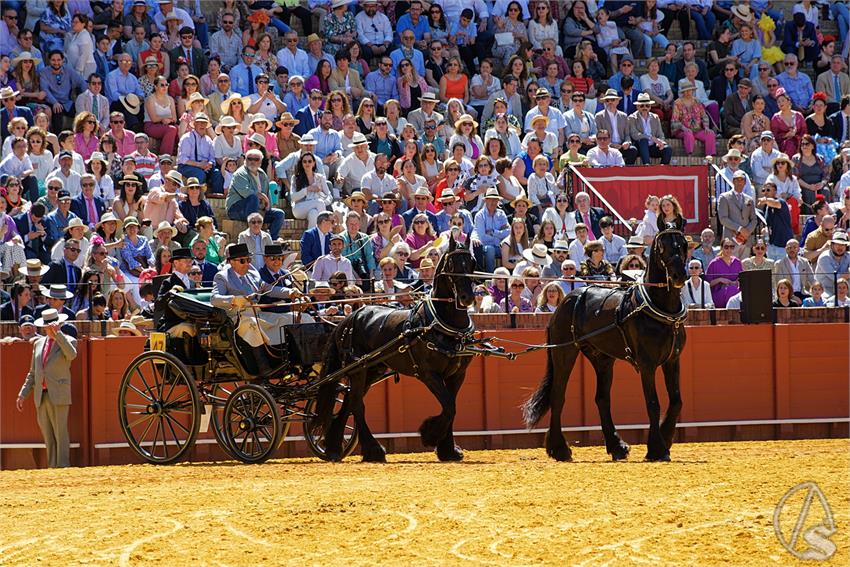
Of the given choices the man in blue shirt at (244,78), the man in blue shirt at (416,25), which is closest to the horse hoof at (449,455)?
the man in blue shirt at (244,78)

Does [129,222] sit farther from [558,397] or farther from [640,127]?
[640,127]

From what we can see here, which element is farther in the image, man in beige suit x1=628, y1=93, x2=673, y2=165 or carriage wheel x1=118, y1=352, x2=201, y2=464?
man in beige suit x1=628, y1=93, x2=673, y2=165

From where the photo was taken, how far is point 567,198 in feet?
64.4

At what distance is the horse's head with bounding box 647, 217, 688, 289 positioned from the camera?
12.7 m

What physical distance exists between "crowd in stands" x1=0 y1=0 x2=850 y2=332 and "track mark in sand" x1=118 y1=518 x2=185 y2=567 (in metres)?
5.10

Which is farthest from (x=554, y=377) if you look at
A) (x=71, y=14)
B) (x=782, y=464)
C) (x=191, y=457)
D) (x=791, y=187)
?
(x=71, y=14)

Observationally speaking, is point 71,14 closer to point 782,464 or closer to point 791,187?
point 791,187

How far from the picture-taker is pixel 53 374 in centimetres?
1525

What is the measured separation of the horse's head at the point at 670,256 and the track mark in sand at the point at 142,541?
5.07m

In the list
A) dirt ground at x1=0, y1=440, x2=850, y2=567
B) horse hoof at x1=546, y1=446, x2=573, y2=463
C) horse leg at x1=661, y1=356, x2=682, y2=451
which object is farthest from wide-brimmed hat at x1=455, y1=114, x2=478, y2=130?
dirt ground at x1=0, y1=440, x2=850, y2=567

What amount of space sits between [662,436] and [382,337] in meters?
2.66

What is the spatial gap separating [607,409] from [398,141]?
7.42 metres

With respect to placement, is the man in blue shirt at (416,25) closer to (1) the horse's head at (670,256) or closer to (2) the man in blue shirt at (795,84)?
(2) the man in blue shirt at (795,84)

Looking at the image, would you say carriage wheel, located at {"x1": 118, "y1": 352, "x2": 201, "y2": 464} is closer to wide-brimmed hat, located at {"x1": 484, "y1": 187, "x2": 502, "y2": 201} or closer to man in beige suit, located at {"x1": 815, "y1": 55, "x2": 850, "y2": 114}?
wide-brimmed hat, located at {"x1": 484, "y1": 187, "x2": 502, "y2": 201}
